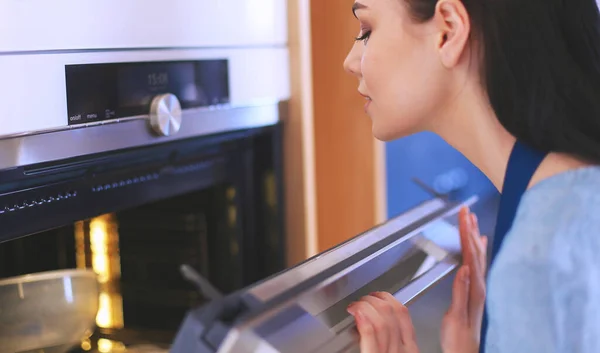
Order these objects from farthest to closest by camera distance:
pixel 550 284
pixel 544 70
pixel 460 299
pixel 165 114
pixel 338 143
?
pixel 338 143 → pixel 460 299 → pixel 165 114 → pixel 544 70 → pixel 550 284

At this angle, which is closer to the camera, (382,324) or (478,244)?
(382,324)

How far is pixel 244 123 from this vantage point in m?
1.08

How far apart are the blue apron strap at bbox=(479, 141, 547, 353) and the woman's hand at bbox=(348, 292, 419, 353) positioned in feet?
0.49

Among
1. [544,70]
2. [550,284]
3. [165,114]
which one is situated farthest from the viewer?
[165,114]

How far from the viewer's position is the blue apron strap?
795mm

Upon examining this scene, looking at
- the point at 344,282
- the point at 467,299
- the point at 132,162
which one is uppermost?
the point at 132,162

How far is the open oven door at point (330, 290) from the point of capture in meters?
0.59

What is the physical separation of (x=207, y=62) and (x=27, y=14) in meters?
0.31

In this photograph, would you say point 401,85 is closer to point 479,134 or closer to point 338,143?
point 479,134

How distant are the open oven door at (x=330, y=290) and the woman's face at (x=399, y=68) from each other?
13 centimetres

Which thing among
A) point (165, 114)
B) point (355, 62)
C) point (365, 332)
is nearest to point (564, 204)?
point (365, 332)

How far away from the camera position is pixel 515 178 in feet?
2.64

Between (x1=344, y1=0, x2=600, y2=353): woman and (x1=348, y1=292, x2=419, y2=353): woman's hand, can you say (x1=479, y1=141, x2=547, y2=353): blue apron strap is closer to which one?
(x1=344, y1=0, x2=600, y2=353): woman

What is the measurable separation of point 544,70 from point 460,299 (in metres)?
0.36
